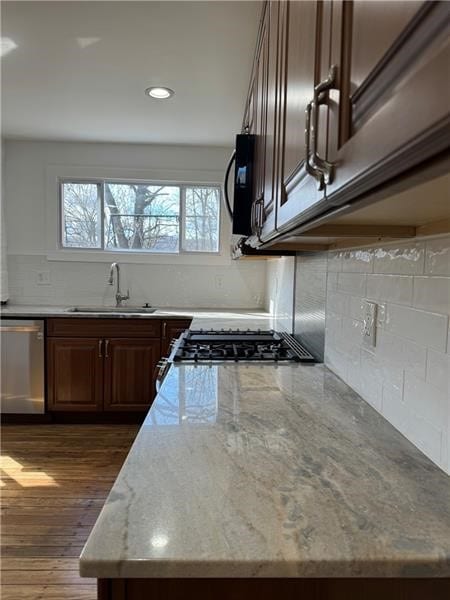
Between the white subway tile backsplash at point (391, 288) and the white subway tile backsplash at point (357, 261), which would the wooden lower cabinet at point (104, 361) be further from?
the white subway tile backsplash at point (391, 288)

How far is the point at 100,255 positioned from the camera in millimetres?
3646

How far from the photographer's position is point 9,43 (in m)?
2.03

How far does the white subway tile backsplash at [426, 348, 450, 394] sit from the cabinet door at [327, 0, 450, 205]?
439 millimetres

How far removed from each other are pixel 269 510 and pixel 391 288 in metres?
0.64

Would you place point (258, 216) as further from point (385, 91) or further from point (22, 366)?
point (22, 366)

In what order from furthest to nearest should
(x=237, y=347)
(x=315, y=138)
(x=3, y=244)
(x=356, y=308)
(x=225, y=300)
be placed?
1. (x=225, y=300)
2. (x=3, y=244)
3. (x=237, y=347)
4. (x=356, y=308)
5. (x=315, y=138)

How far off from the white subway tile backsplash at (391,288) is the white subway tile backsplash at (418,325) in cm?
2

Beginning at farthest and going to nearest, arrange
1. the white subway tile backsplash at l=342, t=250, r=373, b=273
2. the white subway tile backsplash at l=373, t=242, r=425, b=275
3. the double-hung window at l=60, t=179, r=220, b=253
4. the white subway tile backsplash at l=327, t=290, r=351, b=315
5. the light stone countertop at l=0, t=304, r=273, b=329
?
1. the double-hung window at l=60, t=179, r=220, b=253
2. the light stone countertop at l=0, t=304, r=273, b=329
3. the white subway tile backsplash at l=327, t=290, r=351, b=315
4. the white subway tile backsplash at l=342, t=250, r=373, b=273
5. the white subway tile backsplash at l=373, t=242, r=425, b=275

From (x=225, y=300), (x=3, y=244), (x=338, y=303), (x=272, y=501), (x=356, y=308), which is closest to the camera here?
(x=272, y=501)

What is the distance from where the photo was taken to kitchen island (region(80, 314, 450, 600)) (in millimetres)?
533

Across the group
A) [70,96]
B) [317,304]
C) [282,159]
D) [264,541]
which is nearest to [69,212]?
[70,96]

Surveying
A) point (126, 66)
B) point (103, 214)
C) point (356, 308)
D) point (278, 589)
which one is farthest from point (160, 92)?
point (278, 589)

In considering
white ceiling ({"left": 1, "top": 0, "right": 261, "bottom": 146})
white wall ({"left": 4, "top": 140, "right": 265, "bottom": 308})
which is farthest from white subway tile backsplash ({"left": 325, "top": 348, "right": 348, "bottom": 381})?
white wall ({"left": 4, "top": 140, "right": 265, "bottom": 308})

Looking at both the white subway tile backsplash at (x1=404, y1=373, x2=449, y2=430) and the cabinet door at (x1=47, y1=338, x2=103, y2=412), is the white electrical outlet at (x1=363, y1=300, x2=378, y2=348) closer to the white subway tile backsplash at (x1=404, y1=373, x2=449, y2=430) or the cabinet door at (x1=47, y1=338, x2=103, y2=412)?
the white subway tile backsplash at (x1=404, y1=373, x2=449, y2=430)
